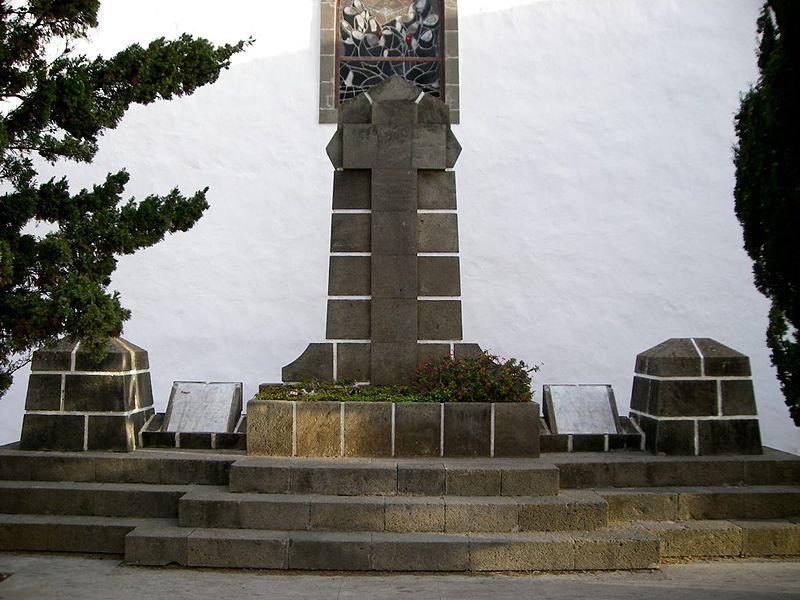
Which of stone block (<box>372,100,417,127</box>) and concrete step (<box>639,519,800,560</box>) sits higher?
stone block (<box>372,100,417,127</box>)

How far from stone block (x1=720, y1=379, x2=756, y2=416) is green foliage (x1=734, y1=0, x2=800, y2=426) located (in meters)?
1.54

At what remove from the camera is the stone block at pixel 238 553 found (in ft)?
16.8

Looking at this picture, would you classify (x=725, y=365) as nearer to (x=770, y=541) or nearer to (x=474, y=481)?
(x=770, y=541)

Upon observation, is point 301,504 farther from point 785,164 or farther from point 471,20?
point 471,20

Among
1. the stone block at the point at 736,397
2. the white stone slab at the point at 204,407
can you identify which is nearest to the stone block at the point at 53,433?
the white stone slab at the point at 204,407

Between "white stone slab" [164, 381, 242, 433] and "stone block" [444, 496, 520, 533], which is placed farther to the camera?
"white stone slab" [164, 381, 242, 433]

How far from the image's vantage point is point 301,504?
5.36 m

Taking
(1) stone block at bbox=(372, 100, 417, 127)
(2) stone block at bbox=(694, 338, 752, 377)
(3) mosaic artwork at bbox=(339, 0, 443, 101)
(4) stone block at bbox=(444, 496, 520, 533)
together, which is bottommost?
(4) stone block at bbox=(444, 496, 520, 533)

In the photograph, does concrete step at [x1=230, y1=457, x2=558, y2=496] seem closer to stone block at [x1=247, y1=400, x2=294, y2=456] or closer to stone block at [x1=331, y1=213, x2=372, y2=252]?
stone block at [x1=247, y1=400, x2=294, y2=456]

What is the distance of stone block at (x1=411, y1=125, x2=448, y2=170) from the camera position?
6.80 meters

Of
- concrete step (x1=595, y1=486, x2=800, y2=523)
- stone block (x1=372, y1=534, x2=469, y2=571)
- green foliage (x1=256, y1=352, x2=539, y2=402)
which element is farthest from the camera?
green foliage (x1=256, y1=352, x2=539, y2=402)

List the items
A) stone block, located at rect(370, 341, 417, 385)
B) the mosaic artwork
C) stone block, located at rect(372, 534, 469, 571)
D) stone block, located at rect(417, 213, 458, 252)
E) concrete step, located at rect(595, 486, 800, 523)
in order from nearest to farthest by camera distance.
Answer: stone block, located at rect(372, 534, 469, 571) < concrete step, located at rect(595, 486, 800, 523) < stone block, located at rect(370, 341, 417, 385) < stone block, located at rect(417, 213, 458, 252) < the mosaic artwork

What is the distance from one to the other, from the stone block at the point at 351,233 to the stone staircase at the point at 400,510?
1851 mm

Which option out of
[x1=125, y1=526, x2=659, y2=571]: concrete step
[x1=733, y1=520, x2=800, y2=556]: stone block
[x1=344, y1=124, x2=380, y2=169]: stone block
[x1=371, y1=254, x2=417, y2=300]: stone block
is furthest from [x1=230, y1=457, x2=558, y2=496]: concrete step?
[x1=344, y1=124, x2=380, y2=169]: stone block
